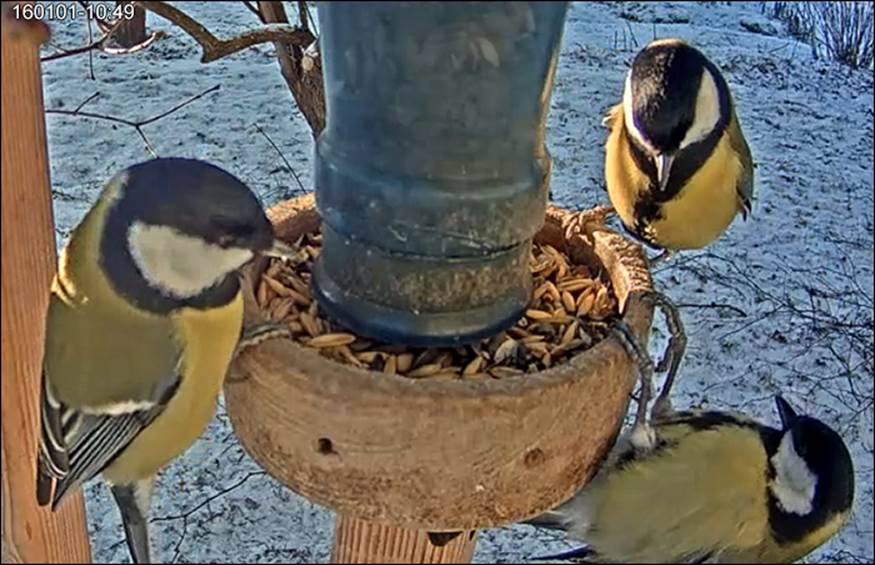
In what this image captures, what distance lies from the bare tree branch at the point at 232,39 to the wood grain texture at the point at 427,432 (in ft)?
1.14

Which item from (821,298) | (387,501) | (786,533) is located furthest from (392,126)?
(821,298)

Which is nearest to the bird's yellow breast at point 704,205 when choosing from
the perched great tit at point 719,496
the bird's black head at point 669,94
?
the bird's black head at point 669,94

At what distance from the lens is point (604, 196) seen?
2949mm

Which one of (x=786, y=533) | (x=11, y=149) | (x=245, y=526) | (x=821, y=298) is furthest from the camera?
(x=821, y=298)

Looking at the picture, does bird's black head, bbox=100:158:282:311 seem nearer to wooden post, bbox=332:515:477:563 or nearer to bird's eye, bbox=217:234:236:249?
bird's eye, bbox=217:234:236:249

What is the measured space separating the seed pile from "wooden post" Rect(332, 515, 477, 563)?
219mm

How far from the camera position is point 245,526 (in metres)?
2.26

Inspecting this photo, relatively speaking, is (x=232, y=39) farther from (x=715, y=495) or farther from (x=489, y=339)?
(x=715, y=495)

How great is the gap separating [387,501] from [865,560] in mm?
1794

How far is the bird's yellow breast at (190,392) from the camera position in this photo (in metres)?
0.85

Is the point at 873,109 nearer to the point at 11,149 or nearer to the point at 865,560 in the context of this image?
the point at 865,560

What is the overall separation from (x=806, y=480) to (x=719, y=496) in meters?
0.08

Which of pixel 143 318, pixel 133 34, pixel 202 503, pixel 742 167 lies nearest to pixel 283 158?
pixel 202 503

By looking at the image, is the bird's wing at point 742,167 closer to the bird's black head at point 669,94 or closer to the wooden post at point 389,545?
the bird's black head at point 669,94
